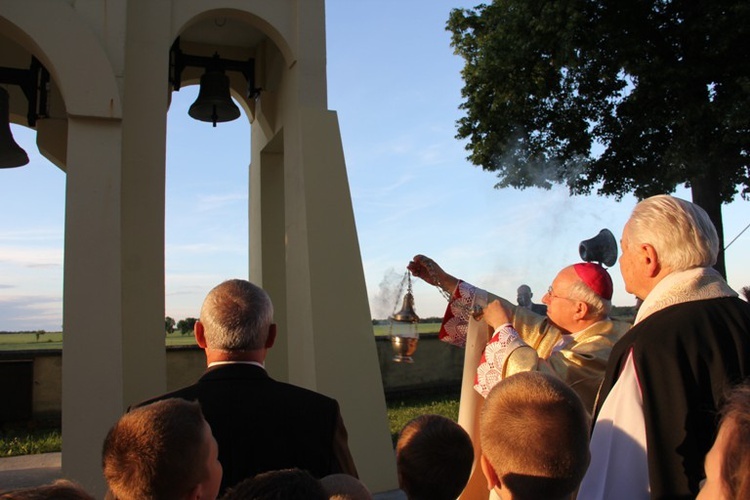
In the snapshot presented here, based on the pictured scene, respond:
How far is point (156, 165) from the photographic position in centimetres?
512

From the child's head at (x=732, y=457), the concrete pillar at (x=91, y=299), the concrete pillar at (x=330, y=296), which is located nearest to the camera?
the child's head at (x=732, y=457)

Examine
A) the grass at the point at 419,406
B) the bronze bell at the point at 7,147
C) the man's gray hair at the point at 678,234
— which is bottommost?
the grass at the point at 419,406

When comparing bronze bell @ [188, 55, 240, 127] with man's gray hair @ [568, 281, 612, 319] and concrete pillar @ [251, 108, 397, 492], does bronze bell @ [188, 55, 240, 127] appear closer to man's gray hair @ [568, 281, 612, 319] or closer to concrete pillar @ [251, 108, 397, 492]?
concrete pillar @ [251, 108, 397, 492]

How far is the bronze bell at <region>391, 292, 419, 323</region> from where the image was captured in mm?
3963

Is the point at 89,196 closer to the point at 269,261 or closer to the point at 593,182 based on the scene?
the point at 269,261

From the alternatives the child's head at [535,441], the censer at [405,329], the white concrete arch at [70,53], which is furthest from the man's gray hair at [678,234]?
the white concrete arch at [70,53]

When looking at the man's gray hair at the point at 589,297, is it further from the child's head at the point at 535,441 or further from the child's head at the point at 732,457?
the child's head at the point at 732,457

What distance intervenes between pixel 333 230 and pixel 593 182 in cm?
935

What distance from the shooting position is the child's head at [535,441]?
65.4 inches

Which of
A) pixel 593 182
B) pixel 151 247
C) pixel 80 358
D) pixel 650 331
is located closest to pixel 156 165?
pixel 151 247

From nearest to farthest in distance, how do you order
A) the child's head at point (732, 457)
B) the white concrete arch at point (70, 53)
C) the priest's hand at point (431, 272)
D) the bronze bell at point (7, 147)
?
1. the child's head at point (732, 457)
2. the priest's hand at point (431, 272)
3. the white concrete arch at point (70, 53)
4. the bronze bell at point (7, 147)

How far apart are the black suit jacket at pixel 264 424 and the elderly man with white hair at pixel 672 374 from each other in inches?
30.7

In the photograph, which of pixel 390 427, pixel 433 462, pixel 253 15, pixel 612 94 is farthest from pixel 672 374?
pixel 612 94

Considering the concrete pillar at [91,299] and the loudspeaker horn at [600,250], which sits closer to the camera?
the loudspeaker horn at [600,250]
